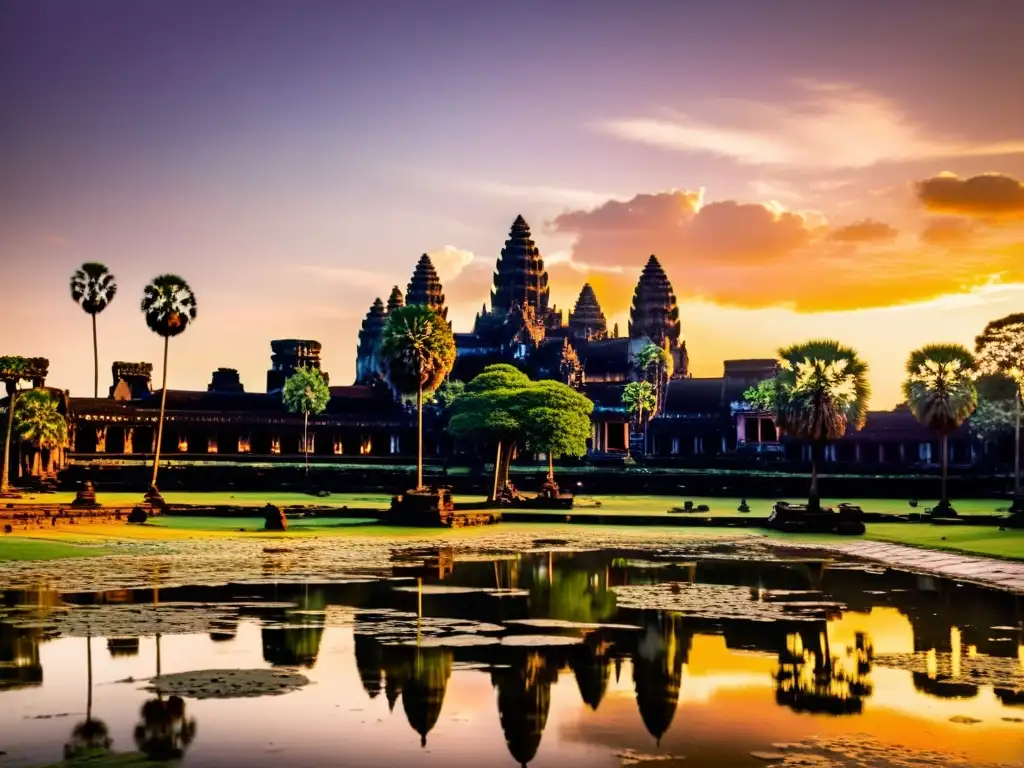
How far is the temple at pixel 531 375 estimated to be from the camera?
10550 cm

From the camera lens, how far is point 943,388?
59562mm

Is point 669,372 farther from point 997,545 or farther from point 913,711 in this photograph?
point 913,711

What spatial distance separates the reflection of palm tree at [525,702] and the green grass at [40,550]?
61.7 feet

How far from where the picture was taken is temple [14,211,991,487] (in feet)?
346

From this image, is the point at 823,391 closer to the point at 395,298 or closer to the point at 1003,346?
the point at 1003,346

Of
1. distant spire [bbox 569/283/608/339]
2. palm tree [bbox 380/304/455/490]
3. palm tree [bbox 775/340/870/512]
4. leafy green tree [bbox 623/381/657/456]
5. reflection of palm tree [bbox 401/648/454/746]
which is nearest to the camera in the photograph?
reflection of palm tree [bbox 401/648/454/746]

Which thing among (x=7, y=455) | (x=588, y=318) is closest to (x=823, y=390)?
(x=7, y=455)

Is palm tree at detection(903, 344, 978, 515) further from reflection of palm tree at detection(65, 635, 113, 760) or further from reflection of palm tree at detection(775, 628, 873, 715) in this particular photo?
reflection of palm tree at detection(65, 635, 113, 760)

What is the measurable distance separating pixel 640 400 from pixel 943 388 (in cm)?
6128

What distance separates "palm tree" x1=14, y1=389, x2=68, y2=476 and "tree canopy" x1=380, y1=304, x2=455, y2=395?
106 feet

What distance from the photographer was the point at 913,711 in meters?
14.6

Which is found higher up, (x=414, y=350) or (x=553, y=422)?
(x=414, y=350)

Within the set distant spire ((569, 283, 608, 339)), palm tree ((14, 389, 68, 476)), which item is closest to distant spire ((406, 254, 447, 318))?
distant spire ((569, 283, 608, 339))

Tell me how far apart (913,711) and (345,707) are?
19.9 ft
